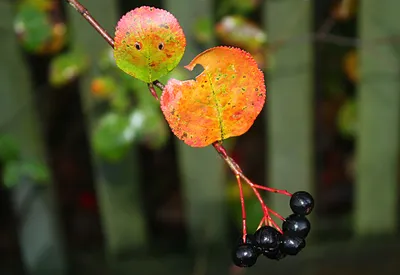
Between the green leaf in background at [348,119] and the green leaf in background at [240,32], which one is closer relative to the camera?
the green leaf in background at [240,32]

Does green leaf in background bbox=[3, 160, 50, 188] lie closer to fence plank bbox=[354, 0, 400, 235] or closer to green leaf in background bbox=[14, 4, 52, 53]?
green leaf in background bbox=[14, 4, 52, 53]

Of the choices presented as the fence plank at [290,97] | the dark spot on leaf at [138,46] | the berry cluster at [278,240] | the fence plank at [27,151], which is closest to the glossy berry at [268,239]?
the berry cluster at [278,240]

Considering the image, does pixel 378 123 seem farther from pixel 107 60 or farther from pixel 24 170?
pixel 24 170

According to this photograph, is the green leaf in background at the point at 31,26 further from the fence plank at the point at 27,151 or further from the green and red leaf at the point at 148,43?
the green and red leaf at the point at 148,43

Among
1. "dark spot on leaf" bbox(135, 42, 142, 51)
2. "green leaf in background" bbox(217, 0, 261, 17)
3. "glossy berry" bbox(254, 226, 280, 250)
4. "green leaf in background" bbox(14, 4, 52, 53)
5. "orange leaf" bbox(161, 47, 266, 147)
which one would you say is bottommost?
"glossy berry" bbox(254, 226, 280, 250)

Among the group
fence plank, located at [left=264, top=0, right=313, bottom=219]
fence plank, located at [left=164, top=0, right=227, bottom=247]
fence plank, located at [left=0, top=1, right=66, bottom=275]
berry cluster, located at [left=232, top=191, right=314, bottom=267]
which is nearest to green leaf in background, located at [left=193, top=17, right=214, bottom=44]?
fence plank, located at [left=164, top=0, right=227, bottom=247]
